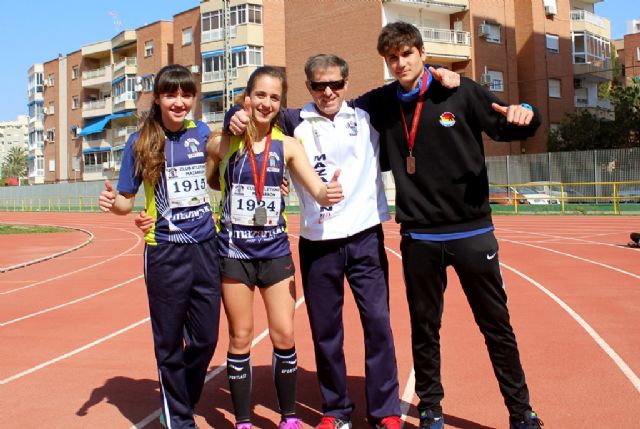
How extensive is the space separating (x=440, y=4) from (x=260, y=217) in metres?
35.8

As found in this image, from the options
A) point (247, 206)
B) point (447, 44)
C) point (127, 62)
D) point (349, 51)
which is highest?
point (127, 62)

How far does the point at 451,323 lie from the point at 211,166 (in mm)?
4009

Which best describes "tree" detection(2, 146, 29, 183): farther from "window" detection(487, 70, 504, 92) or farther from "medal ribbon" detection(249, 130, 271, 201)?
"medal ribbon" detection(249, 130, 271, 201)

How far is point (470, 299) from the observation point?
3.93 metres

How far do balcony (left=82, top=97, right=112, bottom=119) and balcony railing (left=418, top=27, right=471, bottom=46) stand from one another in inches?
1299

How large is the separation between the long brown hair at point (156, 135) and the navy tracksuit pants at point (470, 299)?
1.47 m

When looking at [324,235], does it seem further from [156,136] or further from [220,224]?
[156,136]

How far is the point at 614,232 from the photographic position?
18938 mm

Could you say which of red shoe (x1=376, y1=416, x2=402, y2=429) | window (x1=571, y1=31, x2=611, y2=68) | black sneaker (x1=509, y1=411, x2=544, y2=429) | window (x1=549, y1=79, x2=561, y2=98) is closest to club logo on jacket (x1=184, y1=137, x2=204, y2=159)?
red shoe (x1=376, y1=416, x2=402, y2=429)

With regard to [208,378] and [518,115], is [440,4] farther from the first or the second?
[518,115]

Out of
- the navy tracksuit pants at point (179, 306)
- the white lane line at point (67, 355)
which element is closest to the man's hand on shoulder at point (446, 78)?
the navy tracksuit pants at point (179, 306)

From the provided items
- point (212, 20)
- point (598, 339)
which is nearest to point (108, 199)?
point (598, 339)

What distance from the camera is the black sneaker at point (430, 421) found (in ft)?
12.8

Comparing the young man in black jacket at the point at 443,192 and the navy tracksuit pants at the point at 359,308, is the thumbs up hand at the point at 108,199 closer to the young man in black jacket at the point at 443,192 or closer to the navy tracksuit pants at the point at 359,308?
the navy tracksuit pants at the point at 359,308
